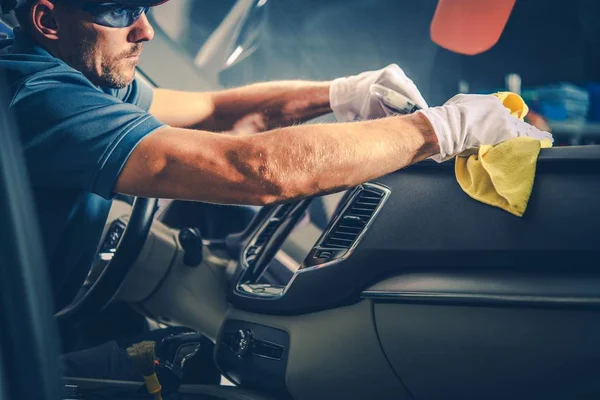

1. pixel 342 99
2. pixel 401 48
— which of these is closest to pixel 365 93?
pixel 342 99

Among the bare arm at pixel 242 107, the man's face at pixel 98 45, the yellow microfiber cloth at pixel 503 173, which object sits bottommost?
the bare arm at pixel 242 107

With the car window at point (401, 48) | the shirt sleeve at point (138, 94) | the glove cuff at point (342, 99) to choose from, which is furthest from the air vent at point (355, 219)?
the car window at point (401, 48)

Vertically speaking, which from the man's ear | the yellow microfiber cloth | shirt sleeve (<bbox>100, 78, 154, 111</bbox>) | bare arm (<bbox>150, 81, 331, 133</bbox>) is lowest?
bare arm (<bbox>150, 81, 331, 133</bbox>)

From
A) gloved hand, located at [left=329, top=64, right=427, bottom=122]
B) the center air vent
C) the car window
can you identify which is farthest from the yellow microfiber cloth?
the car window

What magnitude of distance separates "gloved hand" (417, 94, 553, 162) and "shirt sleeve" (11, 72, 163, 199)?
0.40 metres

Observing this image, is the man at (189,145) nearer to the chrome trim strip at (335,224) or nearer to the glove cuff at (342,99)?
the chrome trim strip at (335,224)

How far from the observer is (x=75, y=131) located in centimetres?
104

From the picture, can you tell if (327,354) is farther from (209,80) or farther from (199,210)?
(209,80)

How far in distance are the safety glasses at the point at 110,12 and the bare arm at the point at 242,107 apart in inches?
18.1

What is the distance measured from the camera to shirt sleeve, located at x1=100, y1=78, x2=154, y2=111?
1.53 metres

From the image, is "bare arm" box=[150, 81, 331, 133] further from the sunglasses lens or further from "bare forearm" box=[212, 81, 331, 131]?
the sunglasses lens

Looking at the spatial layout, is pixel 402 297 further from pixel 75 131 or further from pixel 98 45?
pixel 98 45

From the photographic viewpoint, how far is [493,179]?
39.1 inches

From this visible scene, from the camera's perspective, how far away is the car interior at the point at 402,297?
2.50 feet
